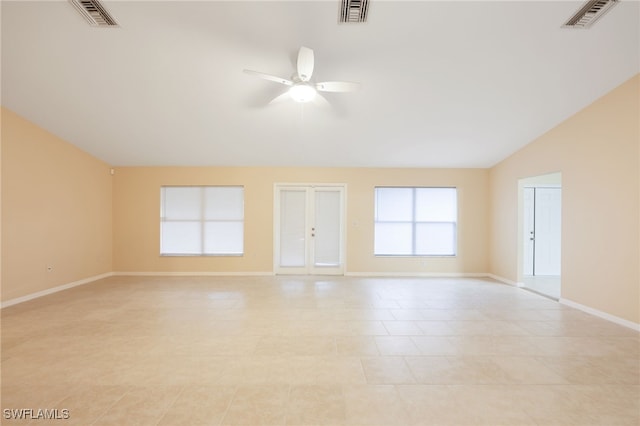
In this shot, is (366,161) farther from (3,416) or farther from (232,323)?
(3,416)

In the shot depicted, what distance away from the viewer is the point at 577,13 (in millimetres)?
2758

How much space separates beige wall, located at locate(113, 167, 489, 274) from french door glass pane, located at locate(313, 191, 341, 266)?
28 cm

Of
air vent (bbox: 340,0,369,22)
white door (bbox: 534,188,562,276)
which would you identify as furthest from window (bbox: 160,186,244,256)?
white door (bbox: 534,188,562,276)

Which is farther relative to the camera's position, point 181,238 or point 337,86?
point 181,238

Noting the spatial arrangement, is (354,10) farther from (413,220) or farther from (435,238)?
(435,238)

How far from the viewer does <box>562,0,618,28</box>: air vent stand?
8.63 feet

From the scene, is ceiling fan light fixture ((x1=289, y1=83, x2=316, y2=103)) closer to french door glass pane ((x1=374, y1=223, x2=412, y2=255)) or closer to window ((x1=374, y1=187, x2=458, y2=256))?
window ((x1=374, y1=187, x2=458, y2=256))

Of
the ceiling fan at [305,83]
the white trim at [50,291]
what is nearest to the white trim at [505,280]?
the ceiling fan at [305,83]

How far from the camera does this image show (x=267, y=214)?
21.6 feet

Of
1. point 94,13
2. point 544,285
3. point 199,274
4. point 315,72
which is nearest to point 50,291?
point 199,274

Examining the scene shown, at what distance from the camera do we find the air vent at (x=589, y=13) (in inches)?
104

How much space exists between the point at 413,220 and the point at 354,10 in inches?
195

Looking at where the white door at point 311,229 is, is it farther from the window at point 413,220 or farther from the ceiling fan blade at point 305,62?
the ceiling fan blade at point 305,62

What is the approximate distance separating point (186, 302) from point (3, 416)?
2578 millimetres
